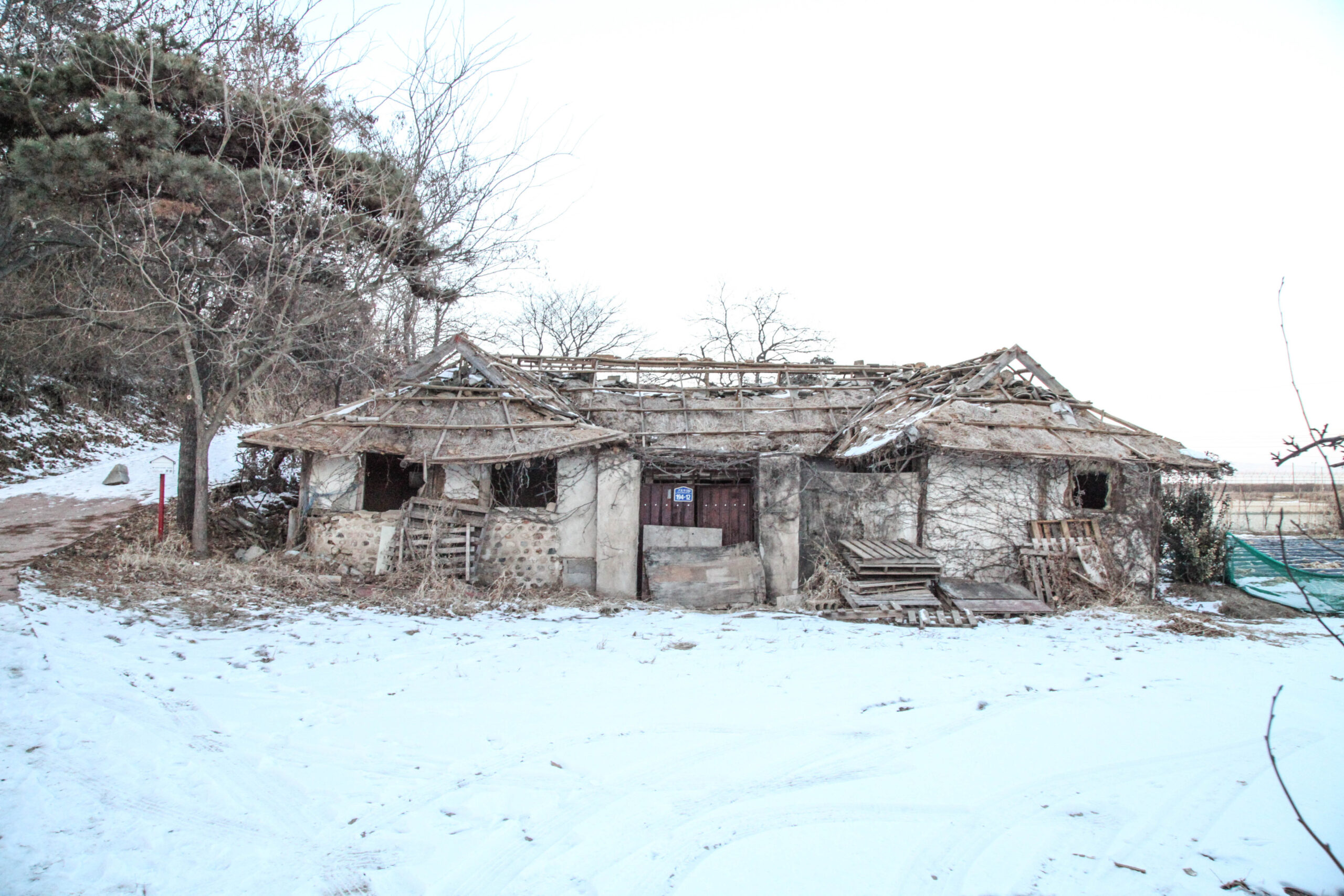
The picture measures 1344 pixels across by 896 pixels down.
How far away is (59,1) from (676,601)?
12107 mm

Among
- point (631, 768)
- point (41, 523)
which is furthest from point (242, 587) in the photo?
point (631, 768)

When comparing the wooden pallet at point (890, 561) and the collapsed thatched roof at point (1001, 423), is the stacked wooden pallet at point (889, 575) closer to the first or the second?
the wooden pallet at point (890, 561)

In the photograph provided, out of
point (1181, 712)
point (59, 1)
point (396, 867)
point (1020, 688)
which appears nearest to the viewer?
point (396, 867)

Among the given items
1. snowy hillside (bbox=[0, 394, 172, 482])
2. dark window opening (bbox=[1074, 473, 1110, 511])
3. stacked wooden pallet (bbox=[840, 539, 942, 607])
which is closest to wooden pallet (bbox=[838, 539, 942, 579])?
stacked wooden pallet (bbox=[840, 539, 942, 607])

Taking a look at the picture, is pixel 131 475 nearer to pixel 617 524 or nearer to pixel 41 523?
pixel 41 523

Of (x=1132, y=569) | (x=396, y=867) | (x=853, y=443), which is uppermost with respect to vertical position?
(x=853, y=443)

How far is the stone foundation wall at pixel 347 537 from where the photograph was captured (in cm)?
1109

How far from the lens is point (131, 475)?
1630cm

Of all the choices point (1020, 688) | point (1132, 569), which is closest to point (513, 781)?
point (1020, 688)

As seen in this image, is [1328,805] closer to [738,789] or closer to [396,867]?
[738,789]

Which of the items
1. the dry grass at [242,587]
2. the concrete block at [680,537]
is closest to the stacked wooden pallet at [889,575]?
the concrete block at [680,537]

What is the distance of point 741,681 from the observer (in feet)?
22.5

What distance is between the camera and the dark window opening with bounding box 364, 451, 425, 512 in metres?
14.8

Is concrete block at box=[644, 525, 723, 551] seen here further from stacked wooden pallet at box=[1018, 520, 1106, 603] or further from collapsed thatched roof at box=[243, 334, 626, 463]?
stacked wooden pallet at box=[1018, 520, 1106, 603]
